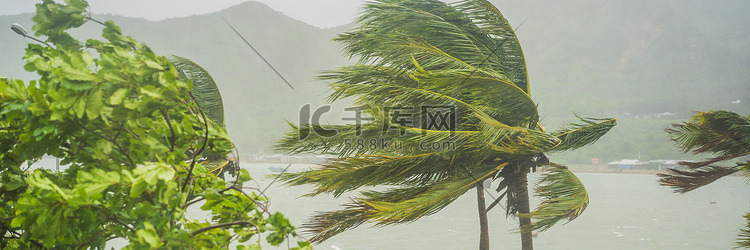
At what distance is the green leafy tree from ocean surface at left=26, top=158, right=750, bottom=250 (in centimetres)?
4638

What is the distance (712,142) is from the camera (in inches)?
287

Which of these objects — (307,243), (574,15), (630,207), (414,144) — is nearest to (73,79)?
(307,243)

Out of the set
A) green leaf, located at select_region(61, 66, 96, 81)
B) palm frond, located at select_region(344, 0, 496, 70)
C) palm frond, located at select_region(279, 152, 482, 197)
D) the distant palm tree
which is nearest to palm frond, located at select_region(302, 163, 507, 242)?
palm frond, located at select_region(279, 152, 482, 197)

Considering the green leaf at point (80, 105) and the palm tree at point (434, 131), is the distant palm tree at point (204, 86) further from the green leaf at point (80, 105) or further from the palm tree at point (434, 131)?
the green leaf at point (80, 105)

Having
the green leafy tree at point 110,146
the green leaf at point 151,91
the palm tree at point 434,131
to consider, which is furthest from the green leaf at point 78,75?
the palm tree at point 434,131

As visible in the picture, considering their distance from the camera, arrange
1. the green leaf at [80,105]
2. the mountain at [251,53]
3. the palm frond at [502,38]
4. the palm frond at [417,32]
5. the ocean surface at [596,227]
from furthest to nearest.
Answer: the mountain at [251,53], the ocean surface at [596,227], the palm frond at [502,38], the palm frond at [417,32], the green leaf at [80,105]

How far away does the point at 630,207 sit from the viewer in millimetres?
79250

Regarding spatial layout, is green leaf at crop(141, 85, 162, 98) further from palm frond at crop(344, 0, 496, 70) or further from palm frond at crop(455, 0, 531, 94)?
palm frond at crop(455, 0, 531, 94)

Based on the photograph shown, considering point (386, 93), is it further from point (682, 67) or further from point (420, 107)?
point (682, 67)

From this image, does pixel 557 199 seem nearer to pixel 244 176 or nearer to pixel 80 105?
pixel 244 176

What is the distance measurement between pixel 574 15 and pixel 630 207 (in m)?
68.2

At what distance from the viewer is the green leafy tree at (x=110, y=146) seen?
5.13ft

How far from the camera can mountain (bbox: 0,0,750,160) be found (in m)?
99.4

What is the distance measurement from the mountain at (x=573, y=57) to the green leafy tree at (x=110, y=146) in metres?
82.7
